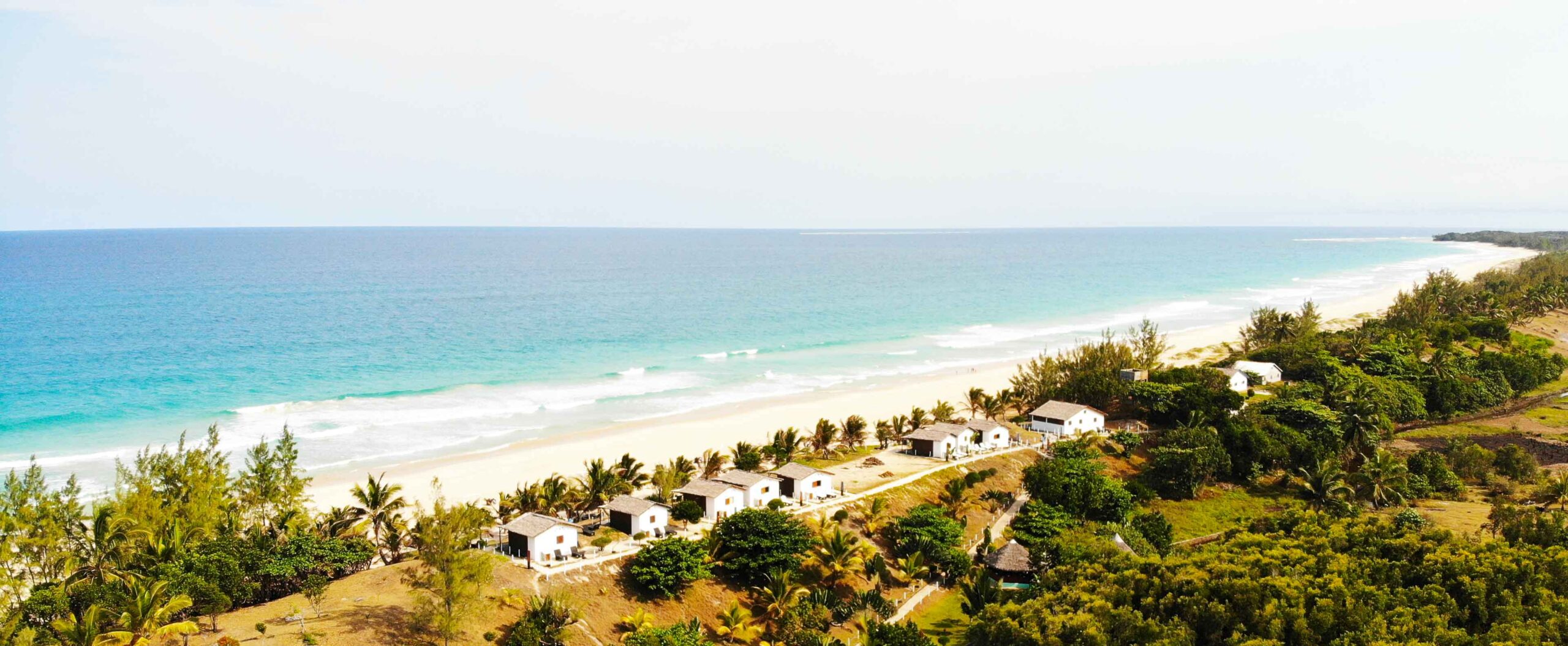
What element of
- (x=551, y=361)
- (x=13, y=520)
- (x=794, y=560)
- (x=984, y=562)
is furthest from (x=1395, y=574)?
(x=551, y=361)

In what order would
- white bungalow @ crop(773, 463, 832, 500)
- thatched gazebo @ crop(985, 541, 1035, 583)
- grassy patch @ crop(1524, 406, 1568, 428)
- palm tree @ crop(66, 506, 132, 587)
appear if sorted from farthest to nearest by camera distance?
grassy patch @ crop(1524, 406, 1568, 428), white bungalow @ crop(773, 463, 832, 500), thatched gazebo @ crop(985, 541, 1035, 583), palm tree @ crop(66, 506, 132, 587)

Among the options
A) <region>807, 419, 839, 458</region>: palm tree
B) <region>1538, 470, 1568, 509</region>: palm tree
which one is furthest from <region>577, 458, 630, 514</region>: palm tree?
<region>1538, 470, 1568, 509</region>: palm tree

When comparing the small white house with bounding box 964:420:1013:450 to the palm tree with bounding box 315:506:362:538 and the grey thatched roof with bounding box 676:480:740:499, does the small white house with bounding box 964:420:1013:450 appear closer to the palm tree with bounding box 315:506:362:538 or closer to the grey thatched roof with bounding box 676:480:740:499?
the grey thatched roof with bounding box 676:480:740:499

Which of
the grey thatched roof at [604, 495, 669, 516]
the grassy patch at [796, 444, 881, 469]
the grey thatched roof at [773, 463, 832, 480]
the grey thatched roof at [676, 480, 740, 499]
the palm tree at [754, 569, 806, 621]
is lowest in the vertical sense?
the palm tree at [754, 569, 806, 621]

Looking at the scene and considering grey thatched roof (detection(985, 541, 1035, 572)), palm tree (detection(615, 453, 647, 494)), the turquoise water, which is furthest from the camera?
the turquoise water

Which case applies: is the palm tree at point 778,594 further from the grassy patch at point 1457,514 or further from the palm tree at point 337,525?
the grassy patch at point 1457,514

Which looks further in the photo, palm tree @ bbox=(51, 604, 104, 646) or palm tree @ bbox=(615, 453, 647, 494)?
palm tree @ bbox=(615, 453, 647, 494)

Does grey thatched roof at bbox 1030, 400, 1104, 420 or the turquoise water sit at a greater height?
the turquoise water
